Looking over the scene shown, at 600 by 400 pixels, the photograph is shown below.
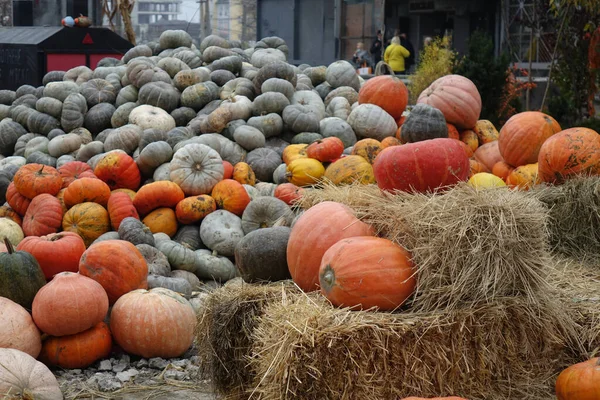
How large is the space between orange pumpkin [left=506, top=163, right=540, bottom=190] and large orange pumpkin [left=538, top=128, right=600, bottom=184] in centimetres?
50

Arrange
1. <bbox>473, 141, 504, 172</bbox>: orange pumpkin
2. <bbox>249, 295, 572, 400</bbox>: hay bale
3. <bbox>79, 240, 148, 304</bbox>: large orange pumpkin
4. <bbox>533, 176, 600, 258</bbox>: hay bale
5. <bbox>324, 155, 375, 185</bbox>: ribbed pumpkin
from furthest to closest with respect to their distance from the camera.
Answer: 1. <bbox>324, 155, 375, 185</bbox>: ribbed pumpkin
2. <bbox>473, 141, 504, 172</bbox>: orange pumpkin
3. <bbox>79, 240, 148, 304</bbox>: large orange pumpkin
4. <bbox>533, 176, 600, 258</bbox>: hay bale
5. <bbox>249, 295, 572, 400</bbox>: hay bale

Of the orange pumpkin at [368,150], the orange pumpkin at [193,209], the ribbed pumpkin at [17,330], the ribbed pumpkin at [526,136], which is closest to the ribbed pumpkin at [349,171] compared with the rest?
the orange pumpkin at [368,150]

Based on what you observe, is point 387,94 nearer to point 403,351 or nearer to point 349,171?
point 349,171

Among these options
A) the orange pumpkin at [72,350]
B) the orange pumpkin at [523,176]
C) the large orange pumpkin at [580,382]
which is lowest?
the orange pumpkin at [72,350]

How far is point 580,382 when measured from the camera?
347 centimetres

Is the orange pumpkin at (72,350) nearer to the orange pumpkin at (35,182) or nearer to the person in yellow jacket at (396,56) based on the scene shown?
the orange pumpkin at (35,182)

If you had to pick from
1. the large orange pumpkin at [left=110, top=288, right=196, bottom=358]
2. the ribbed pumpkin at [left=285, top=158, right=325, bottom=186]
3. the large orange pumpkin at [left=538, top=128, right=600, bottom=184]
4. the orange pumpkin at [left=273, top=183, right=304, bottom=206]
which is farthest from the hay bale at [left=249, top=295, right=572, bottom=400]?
the ribbed pumpkin at [left=285, top=158, right=325, bottom=186]

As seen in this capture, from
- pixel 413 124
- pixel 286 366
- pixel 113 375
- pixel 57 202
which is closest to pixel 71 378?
pixel 113 375

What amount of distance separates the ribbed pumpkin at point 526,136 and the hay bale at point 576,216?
97 cm

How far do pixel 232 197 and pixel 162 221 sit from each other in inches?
29.9

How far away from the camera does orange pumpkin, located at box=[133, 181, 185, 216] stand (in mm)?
7754

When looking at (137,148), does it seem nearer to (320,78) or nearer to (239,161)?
(239,161)

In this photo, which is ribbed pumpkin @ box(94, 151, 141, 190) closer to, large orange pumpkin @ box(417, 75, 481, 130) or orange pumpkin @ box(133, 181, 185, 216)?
orange pumpkin @ box(133, 181, 185, 216)

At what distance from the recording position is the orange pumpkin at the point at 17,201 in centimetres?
789
